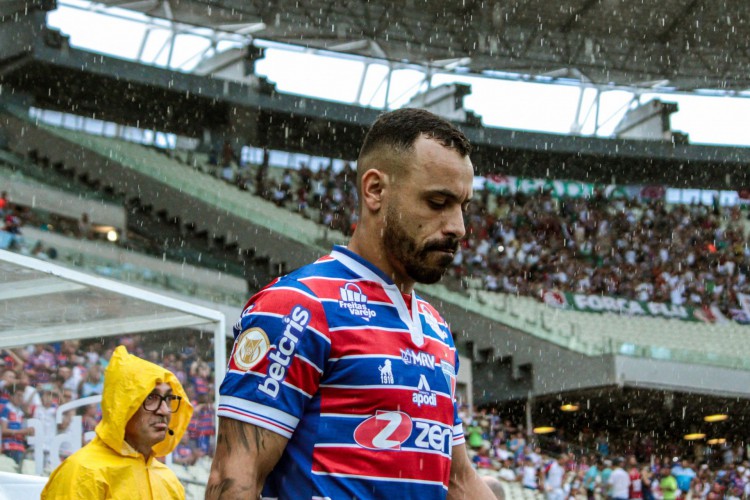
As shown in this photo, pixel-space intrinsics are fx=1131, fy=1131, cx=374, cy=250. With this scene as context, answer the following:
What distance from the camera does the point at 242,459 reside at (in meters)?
2.27

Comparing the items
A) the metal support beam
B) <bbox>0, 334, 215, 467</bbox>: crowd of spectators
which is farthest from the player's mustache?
the metal support beam

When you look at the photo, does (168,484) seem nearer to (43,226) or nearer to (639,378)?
(43,226)

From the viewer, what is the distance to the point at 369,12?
30.7 metres

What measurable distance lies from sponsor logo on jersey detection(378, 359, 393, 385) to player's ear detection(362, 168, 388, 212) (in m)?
0.38

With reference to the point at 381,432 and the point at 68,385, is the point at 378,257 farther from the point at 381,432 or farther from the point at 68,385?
the point at 68,385

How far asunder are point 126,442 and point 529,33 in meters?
29.1

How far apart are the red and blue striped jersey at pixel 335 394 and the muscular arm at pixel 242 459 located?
2 cm

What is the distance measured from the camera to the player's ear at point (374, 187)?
2.54 metres

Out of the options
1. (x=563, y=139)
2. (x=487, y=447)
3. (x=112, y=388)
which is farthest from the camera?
(x=563, y=139)

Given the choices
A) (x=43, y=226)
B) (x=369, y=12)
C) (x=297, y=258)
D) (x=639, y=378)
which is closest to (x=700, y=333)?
(x=639, y=378)

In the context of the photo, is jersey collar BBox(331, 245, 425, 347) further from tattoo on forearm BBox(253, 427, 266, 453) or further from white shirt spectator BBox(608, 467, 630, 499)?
white shirt spectator BBox(608, 467, 630, 499)

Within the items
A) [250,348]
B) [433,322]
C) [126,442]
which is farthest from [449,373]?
[126,442]

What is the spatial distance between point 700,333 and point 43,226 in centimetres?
1505

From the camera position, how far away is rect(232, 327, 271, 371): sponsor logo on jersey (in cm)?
229
